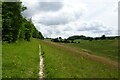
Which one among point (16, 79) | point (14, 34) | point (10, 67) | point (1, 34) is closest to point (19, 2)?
point (14, 34)

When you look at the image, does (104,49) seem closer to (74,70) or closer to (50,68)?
(74,70)

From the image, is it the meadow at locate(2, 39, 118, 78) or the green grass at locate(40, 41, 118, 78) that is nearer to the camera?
the meadow at locate(2, 39, 118, 78)

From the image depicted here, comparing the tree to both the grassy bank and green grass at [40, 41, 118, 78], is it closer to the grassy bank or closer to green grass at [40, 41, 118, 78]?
the grassy bank

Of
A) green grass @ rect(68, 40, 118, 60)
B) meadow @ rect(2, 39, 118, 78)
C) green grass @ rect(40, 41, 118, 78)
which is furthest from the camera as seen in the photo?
green grass @ rect(68, 40, 118, 60)

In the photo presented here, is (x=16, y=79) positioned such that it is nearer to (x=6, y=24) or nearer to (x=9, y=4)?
(x=6, y=24)

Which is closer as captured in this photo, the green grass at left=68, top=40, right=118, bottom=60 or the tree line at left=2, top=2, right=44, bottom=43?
the tree line at left=2, top=2, right=44, bottom=43

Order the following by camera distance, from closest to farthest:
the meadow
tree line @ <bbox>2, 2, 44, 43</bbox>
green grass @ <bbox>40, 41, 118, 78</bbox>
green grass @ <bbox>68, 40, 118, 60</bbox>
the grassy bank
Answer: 1. the meadow
2. green grass @ <bbox>40, 41, 118, 78</bbox>
3. tree line @ <bbox>2, 2, 44, 43</bbox>
4. the grassy bank
5. green grass @ <bbox>68, 40, 118, 60</bbox>

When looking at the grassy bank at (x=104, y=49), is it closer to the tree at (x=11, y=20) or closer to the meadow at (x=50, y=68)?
the tree at (x=11, y=20)

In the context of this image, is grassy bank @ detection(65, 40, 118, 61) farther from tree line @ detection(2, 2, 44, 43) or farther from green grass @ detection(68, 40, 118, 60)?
tree line @ detection(2, 2, 44, 43)

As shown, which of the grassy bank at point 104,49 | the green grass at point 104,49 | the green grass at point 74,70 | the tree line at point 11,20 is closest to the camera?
the green grass at point 74,70

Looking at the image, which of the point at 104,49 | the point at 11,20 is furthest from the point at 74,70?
the point at 104,49

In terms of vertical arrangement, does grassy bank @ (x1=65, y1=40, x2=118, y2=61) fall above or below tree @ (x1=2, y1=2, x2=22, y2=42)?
below

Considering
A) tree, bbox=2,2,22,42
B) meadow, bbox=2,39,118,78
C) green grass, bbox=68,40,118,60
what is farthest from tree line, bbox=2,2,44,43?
green grass, bbox=68,40,118,60

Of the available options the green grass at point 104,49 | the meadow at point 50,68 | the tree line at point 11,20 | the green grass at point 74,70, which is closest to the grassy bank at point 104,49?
the green grass at point 104,49
